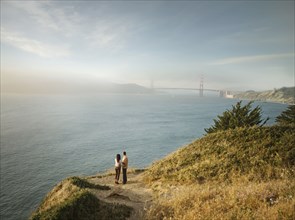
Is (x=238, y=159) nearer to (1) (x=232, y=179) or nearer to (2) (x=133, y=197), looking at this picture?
(1) (x=232, y=179)

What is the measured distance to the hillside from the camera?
7.95 metres

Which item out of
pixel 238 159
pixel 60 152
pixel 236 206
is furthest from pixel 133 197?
pixel 60 152

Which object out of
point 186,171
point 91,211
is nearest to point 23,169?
point 186,171

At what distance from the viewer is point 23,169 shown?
43281mm

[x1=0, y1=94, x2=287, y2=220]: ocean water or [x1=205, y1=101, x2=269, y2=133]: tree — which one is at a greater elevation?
[x1=205, y1=101, x2=269, y2=133]: tree

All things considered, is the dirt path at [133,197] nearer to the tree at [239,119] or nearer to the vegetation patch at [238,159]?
the vegetation patch at [238,159]

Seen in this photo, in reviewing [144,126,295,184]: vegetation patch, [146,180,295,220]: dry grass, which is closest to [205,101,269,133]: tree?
[144,126,295,184]: vegetation patch

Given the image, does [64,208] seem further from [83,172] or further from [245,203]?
[83,172]

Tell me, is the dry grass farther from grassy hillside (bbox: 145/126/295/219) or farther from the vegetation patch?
the vegetation patch

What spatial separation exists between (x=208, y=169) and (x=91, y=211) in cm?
967

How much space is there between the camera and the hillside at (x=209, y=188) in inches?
313

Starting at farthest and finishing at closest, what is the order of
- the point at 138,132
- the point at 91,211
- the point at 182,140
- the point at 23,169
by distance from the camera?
the point at 138,132
the point at 182,140
the point at 23,169
the point at 91,211

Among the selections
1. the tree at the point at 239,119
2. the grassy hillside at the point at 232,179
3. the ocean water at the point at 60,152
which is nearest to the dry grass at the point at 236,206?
the grassy hillside at the point at 232,179

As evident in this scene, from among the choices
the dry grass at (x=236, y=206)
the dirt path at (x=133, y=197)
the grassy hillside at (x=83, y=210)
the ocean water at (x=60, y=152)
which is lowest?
the ocean water at (x=60, y=152)
